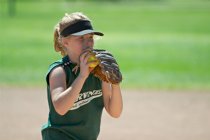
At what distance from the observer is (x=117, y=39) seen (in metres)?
25.9

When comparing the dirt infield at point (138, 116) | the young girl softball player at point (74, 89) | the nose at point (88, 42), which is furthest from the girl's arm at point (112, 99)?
the dirt infield at point (138, 116)

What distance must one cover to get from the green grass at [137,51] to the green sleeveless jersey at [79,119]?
8.67 m

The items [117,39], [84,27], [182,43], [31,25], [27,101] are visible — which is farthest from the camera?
[31,25]

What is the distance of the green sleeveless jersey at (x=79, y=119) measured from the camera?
13.4 ft

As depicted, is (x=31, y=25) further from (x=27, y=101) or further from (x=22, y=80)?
(x=27, y=101)

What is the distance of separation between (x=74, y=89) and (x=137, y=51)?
57.1 ft

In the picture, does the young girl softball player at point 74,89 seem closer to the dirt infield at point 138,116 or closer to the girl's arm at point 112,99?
the girl's arm at point 112,99

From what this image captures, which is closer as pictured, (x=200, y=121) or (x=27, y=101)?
(x=200, y=121)

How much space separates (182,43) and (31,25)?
452 inches

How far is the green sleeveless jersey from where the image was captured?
13.4ft

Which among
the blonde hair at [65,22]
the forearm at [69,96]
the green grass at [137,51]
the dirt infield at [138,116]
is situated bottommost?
the green grass at [137,51]

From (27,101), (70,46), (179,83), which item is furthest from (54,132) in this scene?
(179,83)

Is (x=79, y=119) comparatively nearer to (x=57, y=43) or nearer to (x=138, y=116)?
(x=57, y=43)

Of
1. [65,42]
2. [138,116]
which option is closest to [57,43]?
[65,42]
